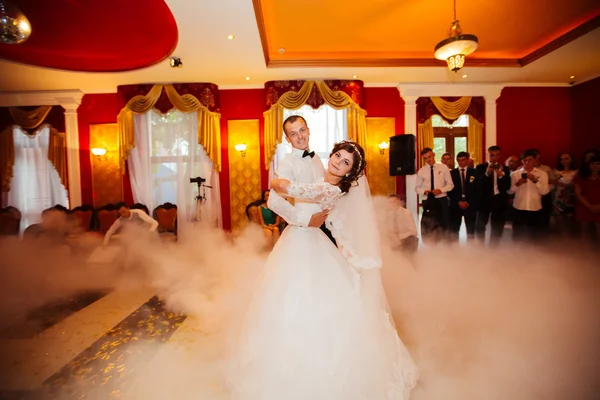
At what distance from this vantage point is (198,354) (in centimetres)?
238

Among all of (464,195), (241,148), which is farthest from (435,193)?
(241,148)

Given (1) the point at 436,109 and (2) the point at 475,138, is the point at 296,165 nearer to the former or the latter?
(1) the point at 436,109

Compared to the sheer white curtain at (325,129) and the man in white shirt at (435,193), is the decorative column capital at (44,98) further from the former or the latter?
the man in white shirt at (435,193)

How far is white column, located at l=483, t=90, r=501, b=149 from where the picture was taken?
24.4ft

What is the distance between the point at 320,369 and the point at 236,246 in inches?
179

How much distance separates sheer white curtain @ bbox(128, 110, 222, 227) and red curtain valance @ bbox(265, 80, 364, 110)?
170 cm

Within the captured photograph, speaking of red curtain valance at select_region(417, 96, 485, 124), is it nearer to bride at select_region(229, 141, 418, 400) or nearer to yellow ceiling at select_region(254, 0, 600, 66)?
yellow ceiling at select_region(254, 0, 600, 66)

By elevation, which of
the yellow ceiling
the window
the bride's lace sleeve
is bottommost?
the bride's lace sleeve

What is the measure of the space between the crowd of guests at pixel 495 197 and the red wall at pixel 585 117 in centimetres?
191

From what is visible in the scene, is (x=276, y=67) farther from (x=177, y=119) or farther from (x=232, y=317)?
(x=232, y=317)

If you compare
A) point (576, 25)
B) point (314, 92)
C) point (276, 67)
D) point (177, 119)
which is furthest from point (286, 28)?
point (576, 25)

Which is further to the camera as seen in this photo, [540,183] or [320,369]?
[540,183]

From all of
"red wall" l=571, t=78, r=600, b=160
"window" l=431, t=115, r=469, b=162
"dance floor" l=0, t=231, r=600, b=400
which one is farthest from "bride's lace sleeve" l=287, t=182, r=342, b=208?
"red wall" l=571, t=78, r=600, b=160

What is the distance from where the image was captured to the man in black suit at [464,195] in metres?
5.73
